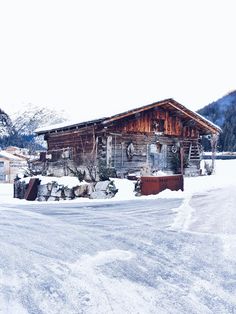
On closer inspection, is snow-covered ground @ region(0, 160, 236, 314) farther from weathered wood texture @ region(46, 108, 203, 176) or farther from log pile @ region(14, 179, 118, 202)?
weathered wood texture @ region(46, 108, 203, 176)

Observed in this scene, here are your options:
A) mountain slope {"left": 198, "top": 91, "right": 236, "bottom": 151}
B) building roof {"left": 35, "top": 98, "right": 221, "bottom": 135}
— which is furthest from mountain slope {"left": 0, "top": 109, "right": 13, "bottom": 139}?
building roof {"left": 35, "top": 98, "right": 221, "bottom": 135}

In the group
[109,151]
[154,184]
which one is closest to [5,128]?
[109,151]

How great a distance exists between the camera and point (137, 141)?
75.0ft

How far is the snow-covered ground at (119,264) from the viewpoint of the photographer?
3770 mm

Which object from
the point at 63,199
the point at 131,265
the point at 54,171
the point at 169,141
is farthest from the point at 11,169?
the point at 131,265

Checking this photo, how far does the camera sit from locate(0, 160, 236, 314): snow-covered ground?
3.77 metres

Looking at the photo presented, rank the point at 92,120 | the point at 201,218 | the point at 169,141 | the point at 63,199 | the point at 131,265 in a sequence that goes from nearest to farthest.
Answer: the point at 131,265, the point at 201,218, the point at 63,199, the point at 92,120, the point at 169,141

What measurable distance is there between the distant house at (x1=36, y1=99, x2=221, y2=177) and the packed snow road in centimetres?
1184

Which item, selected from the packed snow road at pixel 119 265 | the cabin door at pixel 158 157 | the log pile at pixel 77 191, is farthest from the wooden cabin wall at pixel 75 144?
the packed snow road at pixel 119 265

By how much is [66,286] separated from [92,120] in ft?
55.7

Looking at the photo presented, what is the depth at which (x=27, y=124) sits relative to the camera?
13962 centimetres

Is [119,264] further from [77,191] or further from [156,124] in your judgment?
[156,124]

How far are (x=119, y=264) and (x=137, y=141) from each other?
1804cm

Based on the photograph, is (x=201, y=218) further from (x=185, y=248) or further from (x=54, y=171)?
(x=54, y=171)
